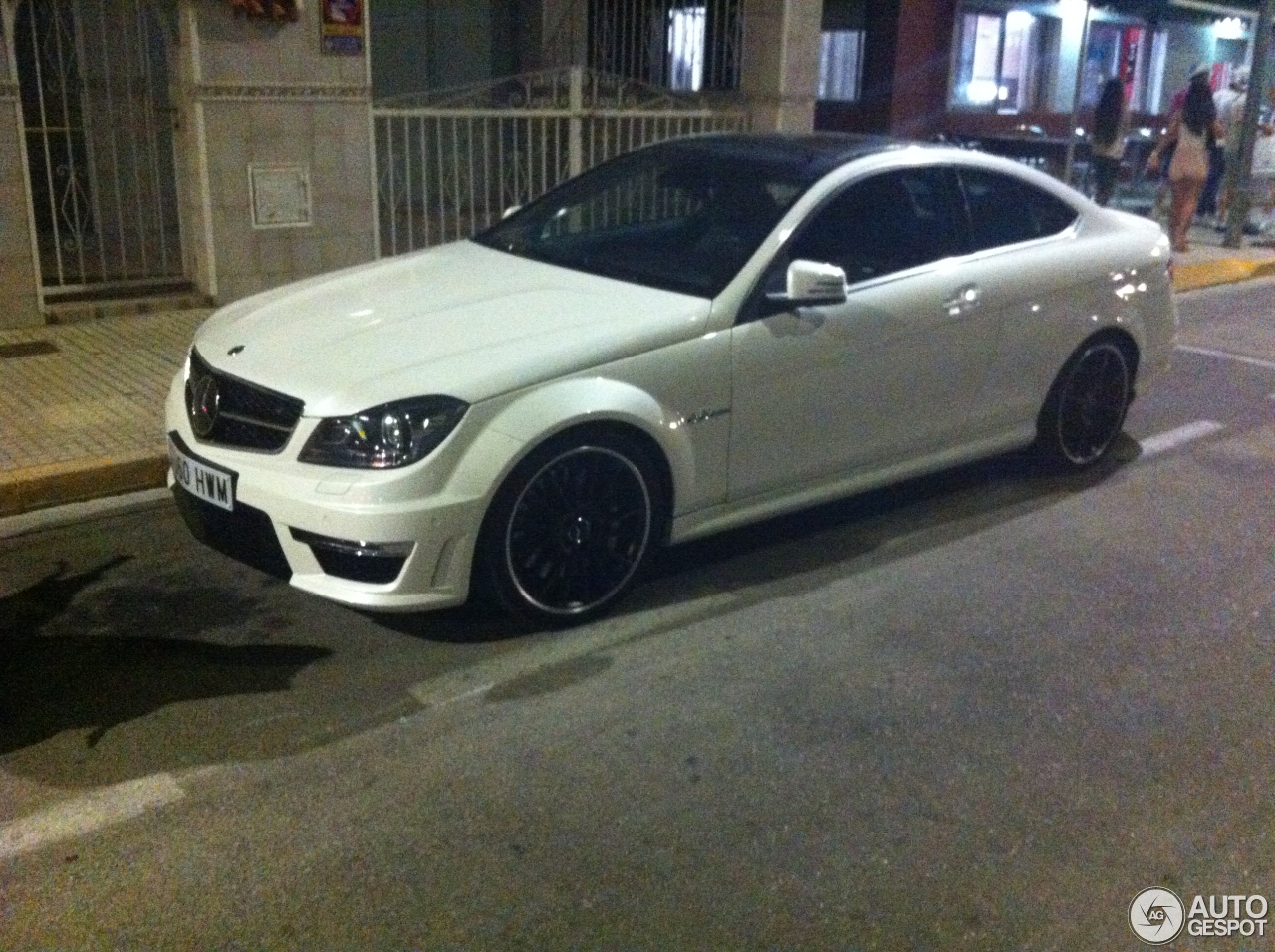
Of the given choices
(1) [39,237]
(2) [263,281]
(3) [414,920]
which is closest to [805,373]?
(3) [414,920]

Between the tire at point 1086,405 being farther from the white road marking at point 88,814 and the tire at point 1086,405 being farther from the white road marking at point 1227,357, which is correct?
the white road marking at point 88,814

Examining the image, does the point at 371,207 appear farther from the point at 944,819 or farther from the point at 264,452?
the point at 944,819

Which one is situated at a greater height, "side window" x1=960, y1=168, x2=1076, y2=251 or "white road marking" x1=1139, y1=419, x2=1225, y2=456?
"side window" x1=960, y1=168, x2=1076, y2=251

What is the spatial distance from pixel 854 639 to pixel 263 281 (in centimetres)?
582

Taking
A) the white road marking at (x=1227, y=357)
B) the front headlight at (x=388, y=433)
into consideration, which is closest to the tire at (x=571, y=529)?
the front headlight at (x=388, y=433)

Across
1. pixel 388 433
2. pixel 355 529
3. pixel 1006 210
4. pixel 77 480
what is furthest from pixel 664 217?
pixel 77 480

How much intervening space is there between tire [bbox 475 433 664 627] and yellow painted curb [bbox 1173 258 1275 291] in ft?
29.0

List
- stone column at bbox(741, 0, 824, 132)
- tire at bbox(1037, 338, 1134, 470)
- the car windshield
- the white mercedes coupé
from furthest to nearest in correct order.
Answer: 1. stone column at bbox(741, 0, 824, 132)
2. tire at bbox(1037, 338, 1134, 470)
3. the car windshield
4. the white mercedes coupé

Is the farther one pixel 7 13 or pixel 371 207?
pixel 371 207

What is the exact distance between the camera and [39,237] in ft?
31.7

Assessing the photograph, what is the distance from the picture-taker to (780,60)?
38.5 feet

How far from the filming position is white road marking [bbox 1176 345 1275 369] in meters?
9.18

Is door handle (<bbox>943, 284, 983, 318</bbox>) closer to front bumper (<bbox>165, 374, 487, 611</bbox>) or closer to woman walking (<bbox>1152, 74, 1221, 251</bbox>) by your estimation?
front bumper (<bbox>165, 374, 487, 611</bbox>)

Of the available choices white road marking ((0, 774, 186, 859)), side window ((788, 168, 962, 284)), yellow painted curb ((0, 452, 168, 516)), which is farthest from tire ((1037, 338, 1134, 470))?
white road marking ((0, 774, 186, 859))
